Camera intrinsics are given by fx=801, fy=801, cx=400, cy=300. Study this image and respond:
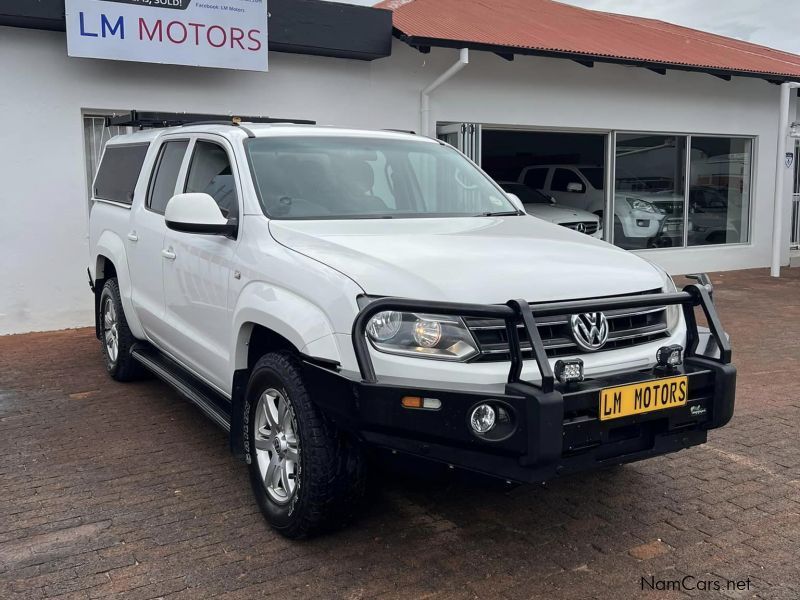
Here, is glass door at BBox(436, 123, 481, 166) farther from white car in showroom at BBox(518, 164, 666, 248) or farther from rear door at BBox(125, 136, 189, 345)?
rear door at BBox(125, 136, 189, 345)

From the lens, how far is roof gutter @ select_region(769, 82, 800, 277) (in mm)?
12953

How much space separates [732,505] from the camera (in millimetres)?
4031

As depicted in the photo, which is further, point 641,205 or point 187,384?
point 641,205

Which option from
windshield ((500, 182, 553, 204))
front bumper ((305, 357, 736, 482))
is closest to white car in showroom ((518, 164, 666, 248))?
windshield ((500, 182, 553, 204))

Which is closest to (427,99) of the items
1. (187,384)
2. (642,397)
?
(187,384)

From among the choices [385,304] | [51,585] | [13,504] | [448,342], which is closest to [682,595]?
[448,342]

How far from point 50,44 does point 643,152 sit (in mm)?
9020

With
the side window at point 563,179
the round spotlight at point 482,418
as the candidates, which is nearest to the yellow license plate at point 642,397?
the round spotlight at point 482,418

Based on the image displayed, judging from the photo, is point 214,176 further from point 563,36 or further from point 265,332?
point 563,36

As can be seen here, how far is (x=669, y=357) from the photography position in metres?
3.36

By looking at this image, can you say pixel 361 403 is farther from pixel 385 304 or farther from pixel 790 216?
pixel 790 216

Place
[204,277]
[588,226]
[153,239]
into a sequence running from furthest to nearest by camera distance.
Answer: [588,226] → [153,239] → [204,277]

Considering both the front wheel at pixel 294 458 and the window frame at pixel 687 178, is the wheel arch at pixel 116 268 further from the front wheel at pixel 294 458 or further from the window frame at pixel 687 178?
the window frame at pixel 687 178

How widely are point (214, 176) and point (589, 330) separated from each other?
8.06 ft
